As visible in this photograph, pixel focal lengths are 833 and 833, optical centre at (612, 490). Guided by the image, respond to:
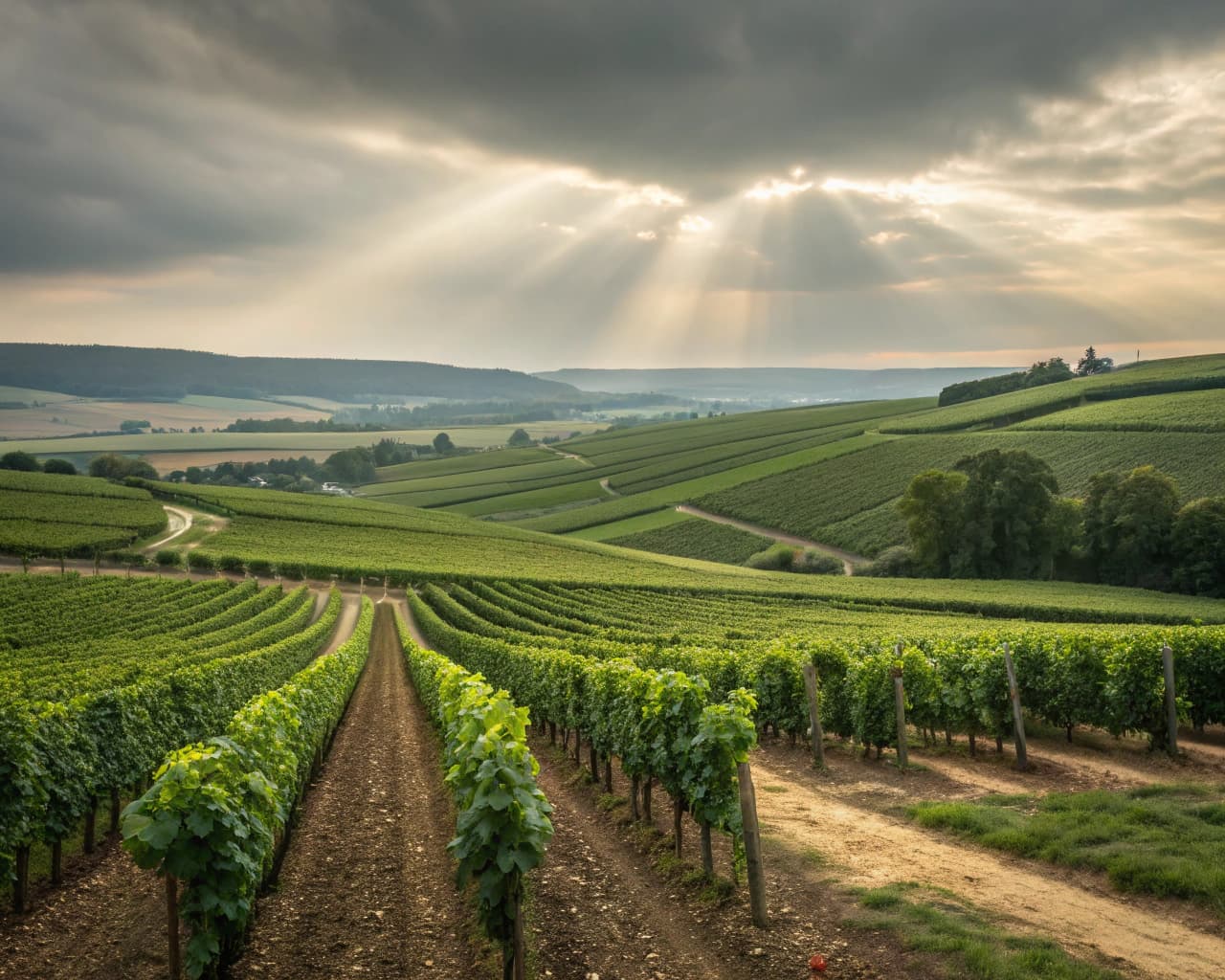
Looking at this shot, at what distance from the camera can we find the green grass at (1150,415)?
92.2 metres

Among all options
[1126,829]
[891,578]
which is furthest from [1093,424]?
[1126,829]

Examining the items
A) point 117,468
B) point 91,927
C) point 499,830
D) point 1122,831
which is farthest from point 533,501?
point 499,830

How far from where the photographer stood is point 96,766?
14008mm

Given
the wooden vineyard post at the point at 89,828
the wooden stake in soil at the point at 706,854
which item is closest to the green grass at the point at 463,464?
the wooden vineyard post at the point at 89,828

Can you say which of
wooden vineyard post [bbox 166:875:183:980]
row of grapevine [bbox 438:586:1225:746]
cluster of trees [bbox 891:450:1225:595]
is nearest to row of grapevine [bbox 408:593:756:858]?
row of grapevine [bbox 438:586:1225:746]

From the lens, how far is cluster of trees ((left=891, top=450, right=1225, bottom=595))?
221ft

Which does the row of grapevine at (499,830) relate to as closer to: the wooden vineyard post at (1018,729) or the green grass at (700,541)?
the wooden vineyard post at (1018,729)

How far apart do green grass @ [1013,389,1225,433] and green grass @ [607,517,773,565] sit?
4294cm

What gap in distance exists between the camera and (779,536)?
95750mm

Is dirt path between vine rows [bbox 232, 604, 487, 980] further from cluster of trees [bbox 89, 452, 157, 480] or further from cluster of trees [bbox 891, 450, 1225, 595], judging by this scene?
cluster of trees [bbox 89, 452, 157, 480]

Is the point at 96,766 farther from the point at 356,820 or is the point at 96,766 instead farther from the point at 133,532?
the point at 133,532

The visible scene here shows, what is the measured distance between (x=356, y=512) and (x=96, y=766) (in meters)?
96.0

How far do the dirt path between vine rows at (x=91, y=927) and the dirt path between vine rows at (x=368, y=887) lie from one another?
4.14 ft

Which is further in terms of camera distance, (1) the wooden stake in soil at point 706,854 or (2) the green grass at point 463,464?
(2) the green grass at point 463,464
